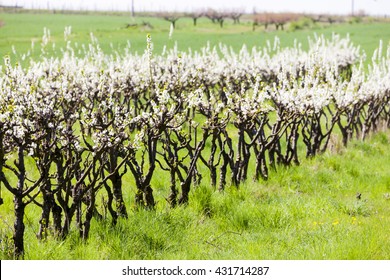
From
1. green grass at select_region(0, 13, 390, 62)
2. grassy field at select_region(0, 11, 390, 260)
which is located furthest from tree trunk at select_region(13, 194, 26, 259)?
green grass at select_region(0, 13, 390, 62)

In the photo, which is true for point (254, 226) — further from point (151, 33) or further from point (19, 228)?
point (151, 33)

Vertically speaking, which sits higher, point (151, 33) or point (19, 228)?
point (151, 33)

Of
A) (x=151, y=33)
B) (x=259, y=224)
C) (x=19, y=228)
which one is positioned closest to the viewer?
(x=19, y=228)

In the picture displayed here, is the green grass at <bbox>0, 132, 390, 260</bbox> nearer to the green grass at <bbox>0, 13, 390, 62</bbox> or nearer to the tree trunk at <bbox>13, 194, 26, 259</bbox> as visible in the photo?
the tree trunk at <bbox>13, 194, 26, 259</bbox>

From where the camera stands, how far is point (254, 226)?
7270 mm

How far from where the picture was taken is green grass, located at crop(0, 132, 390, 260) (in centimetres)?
598

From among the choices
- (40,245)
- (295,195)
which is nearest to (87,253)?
(40,245)

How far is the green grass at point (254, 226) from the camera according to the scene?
598 centimetres

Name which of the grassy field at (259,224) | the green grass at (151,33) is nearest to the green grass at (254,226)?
the grassy field at (259,224)

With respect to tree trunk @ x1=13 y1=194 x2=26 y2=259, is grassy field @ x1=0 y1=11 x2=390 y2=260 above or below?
below

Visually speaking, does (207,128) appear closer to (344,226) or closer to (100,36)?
(344,226)

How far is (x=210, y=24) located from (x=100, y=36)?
31.5 metres

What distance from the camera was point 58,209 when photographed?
6.58m

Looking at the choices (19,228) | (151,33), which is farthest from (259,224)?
(151,33)
